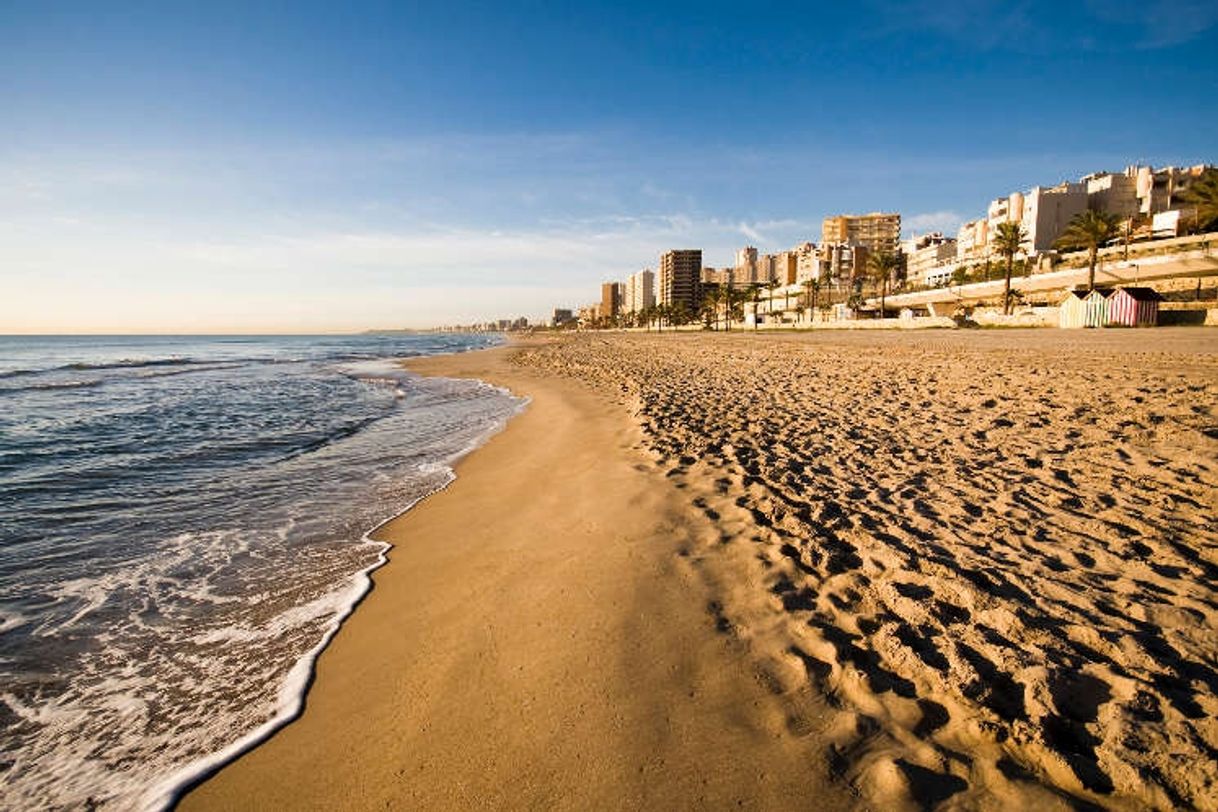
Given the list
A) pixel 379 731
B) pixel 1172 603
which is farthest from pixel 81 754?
pixel 1172 603

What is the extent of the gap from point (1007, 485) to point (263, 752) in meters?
6.79

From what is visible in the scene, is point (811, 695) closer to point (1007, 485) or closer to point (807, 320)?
point (1007, 485)

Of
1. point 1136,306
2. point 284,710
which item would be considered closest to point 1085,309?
point 1136,306

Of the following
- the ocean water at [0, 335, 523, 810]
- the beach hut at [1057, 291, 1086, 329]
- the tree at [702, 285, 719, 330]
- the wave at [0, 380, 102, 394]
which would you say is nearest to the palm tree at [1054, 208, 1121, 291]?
the beach hut at [1057, 291, 1086, 329]

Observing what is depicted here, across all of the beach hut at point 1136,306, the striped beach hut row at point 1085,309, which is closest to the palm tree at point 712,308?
the striped beach hut row at point 1085,309

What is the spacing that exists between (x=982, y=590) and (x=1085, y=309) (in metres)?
40.8

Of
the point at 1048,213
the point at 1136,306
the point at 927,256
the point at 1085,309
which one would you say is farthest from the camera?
the point at 927,256

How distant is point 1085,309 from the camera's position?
3328 cm

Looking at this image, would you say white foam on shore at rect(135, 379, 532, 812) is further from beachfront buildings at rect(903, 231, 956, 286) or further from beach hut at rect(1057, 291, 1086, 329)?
beachfront buildings at rect(903, 231, 956, 286)

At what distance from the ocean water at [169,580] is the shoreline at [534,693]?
0.40m

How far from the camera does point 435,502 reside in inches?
282

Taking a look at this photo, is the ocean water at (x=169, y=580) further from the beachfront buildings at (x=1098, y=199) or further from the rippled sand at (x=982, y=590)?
the beachfront buildings at (x=1098, y=199)

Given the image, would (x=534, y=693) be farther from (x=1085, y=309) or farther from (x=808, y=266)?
(x=808, y=266)

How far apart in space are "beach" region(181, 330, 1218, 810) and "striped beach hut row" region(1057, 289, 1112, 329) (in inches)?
1344
